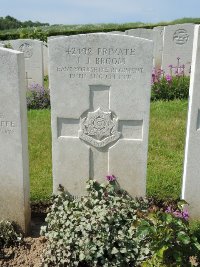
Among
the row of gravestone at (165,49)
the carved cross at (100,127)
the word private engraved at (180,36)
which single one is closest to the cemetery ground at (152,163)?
the carved cross at (100,127)

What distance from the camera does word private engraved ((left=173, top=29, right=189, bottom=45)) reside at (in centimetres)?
1008

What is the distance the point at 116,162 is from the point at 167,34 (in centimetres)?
699

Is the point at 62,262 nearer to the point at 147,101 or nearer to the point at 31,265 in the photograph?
the point at 31,265

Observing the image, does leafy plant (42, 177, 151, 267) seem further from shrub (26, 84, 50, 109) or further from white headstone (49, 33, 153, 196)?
shrub (26, 84, 50, 109)

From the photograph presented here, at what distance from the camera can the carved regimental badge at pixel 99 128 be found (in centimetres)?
373

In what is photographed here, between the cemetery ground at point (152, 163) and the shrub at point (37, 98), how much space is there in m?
0.65

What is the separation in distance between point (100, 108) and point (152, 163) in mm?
1987

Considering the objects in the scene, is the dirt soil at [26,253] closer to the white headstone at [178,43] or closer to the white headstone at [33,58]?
the white headstone at [33,58]

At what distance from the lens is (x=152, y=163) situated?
17.9 feet

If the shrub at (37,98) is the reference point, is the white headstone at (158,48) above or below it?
above

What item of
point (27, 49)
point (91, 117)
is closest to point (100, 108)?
point (91, 117)

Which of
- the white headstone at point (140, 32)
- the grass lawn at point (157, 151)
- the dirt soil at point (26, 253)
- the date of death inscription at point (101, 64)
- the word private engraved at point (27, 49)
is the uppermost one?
the white headstone at point (140, 32)

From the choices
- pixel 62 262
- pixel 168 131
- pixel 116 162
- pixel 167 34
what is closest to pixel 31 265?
pixel 62 262

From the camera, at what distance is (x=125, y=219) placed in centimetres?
355
